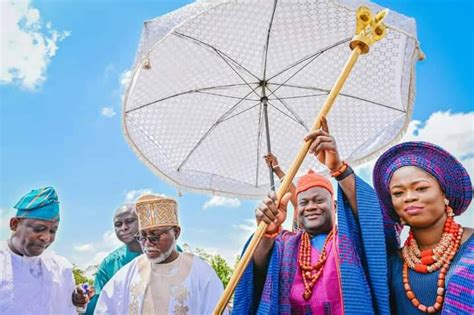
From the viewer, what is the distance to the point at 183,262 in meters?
4.38

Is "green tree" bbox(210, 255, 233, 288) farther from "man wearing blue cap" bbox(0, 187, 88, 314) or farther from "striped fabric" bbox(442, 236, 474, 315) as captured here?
"striped fabric" bbox(442, 236, 474, 315)

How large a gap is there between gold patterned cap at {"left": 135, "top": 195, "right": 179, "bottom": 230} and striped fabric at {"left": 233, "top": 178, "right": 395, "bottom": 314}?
162 cm

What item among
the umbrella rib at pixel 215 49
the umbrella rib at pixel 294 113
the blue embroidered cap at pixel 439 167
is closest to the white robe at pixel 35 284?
the umbrella rib at pixel 215 49

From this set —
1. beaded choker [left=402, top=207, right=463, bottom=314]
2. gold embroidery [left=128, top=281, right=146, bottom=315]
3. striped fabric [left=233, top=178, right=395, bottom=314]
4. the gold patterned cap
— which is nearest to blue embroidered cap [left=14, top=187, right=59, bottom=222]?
the gold patterned cap

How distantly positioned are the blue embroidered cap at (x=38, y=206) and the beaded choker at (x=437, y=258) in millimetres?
3010

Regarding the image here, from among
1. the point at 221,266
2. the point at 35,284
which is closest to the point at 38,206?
the point at 35,284

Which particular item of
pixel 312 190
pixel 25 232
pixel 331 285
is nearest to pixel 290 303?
pixel 331 285

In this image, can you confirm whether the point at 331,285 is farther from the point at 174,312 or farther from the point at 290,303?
the point at 174,312

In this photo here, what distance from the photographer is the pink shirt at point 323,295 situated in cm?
280

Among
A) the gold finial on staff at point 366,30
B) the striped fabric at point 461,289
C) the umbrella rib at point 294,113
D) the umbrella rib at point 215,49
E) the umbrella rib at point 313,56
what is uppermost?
the umbrella rib at point 313,56

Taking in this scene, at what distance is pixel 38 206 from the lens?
14.0 feet

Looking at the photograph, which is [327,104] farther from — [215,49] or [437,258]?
[215,49]

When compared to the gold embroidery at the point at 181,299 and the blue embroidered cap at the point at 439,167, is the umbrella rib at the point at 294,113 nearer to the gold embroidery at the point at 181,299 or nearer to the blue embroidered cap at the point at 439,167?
the gold embroidery at the point at 181,299

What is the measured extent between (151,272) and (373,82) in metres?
2.95
